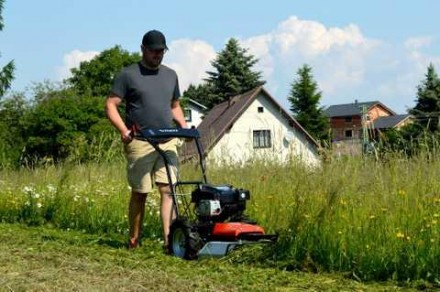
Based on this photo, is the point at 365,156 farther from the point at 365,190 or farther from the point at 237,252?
the point at 237,252

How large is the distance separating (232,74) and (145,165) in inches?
2658

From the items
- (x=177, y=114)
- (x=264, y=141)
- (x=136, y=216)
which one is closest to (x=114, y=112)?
(x=177, y=114)

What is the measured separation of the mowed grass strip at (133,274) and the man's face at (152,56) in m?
1.78

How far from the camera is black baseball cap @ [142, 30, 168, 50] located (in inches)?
278

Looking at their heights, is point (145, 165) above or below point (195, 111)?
below

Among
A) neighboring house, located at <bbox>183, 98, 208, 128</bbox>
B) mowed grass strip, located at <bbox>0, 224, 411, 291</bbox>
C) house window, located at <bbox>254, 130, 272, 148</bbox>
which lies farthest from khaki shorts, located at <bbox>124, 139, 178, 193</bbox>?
neighboring house, located at <bbox>183, 98, 208, 128</bbox>

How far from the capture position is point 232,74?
74.4 m

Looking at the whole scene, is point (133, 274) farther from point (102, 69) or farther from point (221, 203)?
point (102, 69)

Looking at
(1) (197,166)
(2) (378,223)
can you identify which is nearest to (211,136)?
(1) (197,166)

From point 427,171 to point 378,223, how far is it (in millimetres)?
963

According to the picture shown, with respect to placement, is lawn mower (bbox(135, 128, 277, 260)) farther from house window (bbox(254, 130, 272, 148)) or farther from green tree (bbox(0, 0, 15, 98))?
green tree (bbox(0, 0, 15, 98))

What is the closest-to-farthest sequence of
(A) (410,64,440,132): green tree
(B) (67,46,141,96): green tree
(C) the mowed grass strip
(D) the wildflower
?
(C) the mowed grass strip
(D) the wildflower
(A) (410,64,440,132): green tree
(B) (67,46,141,96): green tree

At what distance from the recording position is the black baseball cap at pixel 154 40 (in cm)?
706

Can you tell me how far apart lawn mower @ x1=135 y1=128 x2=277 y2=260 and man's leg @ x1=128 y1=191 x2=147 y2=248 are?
2.03ft
